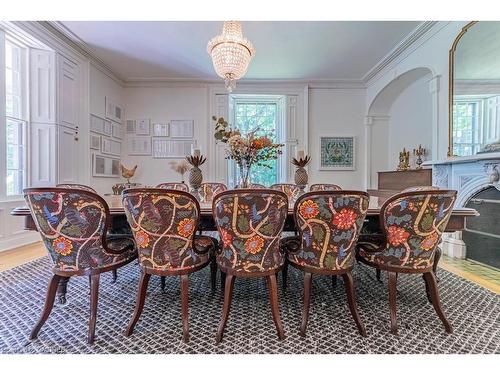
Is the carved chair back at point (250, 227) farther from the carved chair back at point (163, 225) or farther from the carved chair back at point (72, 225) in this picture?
the carved chair back at point (72, 225)

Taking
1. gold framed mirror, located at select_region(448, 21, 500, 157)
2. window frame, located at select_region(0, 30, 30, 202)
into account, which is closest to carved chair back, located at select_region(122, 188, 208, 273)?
window frame, located at select_region(0, 30, 30, 202)

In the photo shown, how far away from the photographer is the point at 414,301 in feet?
6.37

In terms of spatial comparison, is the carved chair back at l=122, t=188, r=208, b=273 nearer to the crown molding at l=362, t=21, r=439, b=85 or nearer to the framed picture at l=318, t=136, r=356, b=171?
the crown molding at l=362, t=21, r=439, b=85

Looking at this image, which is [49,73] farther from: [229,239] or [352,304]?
[352,304]

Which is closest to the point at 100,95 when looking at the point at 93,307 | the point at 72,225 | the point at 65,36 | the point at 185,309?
the point at 65,36

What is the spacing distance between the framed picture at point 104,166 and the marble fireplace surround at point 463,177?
5391mm

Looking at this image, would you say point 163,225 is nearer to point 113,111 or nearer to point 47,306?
point 47,306

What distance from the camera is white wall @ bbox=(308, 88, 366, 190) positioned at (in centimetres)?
540

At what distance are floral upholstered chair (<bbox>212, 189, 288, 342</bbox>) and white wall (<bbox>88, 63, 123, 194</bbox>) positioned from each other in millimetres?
4082

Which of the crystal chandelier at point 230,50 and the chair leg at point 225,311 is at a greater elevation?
the crystal chandelier at point 230,50

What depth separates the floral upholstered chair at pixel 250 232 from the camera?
1327mm

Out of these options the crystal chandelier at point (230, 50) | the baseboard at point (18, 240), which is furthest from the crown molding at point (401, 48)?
the baseboard at point (18, 240)
